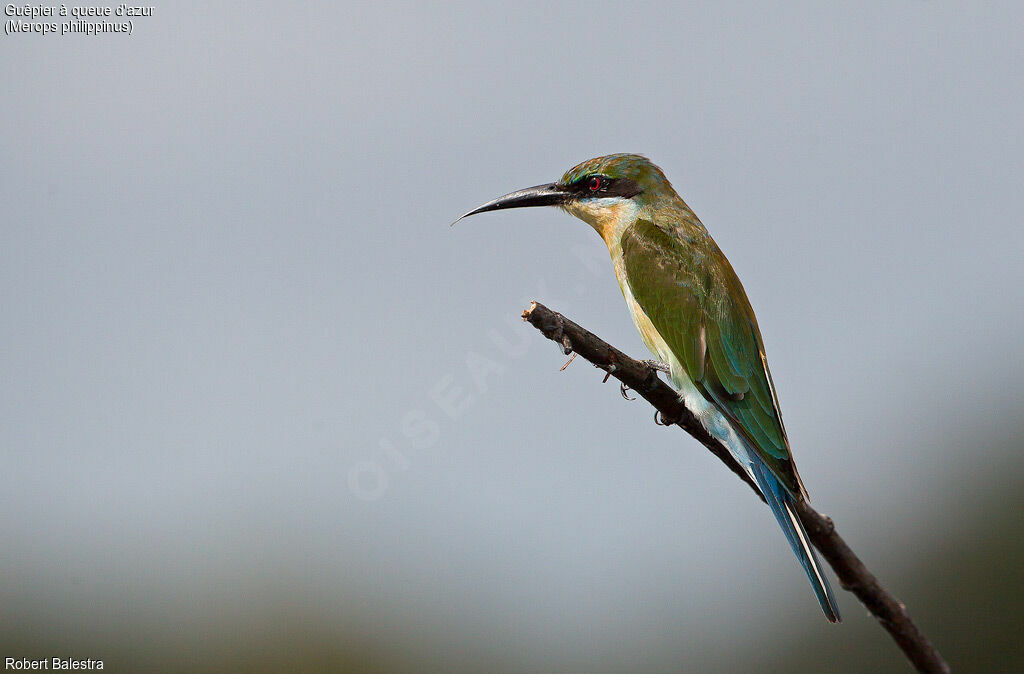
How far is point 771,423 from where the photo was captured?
346cm

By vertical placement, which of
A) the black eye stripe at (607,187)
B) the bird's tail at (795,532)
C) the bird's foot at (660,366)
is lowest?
the bird's tail at (795,532)

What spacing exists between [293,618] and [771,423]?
48.9 feet

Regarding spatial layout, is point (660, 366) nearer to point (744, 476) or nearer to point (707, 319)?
point (707, 319)

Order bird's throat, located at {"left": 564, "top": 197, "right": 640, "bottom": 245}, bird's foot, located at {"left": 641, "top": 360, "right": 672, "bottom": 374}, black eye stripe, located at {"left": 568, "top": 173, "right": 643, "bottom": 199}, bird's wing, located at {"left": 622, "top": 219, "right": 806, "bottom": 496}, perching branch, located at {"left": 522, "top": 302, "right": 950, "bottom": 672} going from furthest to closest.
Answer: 1. black eye stripe, located at {"left": 568, "top": 173, "right": 643, "bottom": 199}
2. bird's throat, located at {"left": 564, "top": 197, "right": 640, "bottom": 245}
3. bird's foot, located at {"left": 641, "top": 360, "right": 672, "bottom": 374}
4. bird's wing, located at {"left": 622, "top": 219, "right": 806, "bottom": 496}
5. perching branch, located at {"left": 522, "top": 302, "right": 950, "bottom": 672}

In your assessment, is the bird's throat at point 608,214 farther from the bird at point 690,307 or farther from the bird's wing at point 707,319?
the bird's wing at point 707,319

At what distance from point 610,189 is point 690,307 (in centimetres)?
96

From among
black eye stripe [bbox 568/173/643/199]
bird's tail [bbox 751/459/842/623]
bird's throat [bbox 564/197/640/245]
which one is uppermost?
black eye stripe [bbox 568/173/643/199]

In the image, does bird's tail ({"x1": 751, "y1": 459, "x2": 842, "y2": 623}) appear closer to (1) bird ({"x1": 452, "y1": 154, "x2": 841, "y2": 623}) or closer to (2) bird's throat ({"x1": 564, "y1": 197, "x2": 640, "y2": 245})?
(1) bird ({"x1": 452, "y1": 154, "x2": 841, "y2": 623})

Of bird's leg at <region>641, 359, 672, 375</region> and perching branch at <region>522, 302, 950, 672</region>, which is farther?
bird's leg at <region>641, 359, 672, 375</region>

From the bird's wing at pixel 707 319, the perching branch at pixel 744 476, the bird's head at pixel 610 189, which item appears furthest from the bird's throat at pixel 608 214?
the perching branch at pixel 744 476

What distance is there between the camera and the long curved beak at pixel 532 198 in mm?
4625

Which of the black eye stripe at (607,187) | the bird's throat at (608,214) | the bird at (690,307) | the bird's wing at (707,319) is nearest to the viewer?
the bird at (690,307)

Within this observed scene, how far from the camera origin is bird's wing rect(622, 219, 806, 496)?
3.58 metres

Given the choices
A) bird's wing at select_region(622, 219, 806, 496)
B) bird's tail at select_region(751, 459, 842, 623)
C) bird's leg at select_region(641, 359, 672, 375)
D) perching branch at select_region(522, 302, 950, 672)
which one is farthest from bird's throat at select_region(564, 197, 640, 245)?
bird's tail at select_region(751, 459, 842, 623)
